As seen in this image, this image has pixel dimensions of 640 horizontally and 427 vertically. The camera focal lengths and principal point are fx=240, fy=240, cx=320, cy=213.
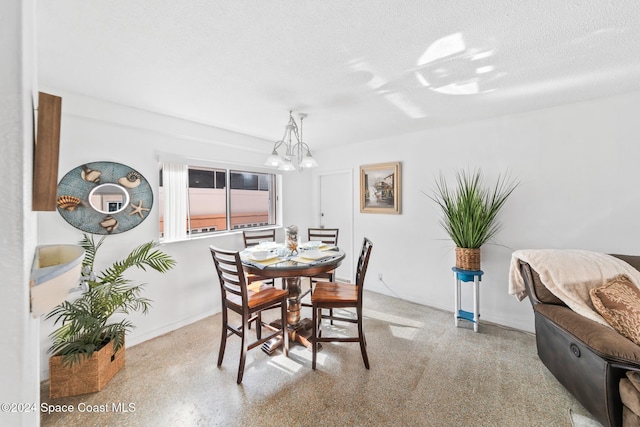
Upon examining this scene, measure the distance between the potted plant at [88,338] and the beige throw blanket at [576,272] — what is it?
133 inches

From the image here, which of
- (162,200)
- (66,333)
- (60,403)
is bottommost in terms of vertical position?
(60,403)

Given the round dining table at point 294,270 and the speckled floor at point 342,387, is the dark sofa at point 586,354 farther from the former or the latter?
the round dining table at point 294,270

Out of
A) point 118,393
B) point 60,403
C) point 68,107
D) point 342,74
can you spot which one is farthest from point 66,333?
point 342,74

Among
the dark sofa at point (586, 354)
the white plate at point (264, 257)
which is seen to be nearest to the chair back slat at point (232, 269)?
the white plate at point (264, 257)

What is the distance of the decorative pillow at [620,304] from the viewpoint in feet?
4.82

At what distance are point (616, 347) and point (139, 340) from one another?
3.70 metres

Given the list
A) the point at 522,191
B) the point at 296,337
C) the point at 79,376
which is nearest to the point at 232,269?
the point at 296,337

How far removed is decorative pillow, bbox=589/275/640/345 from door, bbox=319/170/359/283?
2.84 m

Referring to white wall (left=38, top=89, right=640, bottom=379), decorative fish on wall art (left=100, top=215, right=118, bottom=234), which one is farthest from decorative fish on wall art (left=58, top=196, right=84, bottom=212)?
decorative fish on wall art (left=100, top=215, right=118, bottom=234)

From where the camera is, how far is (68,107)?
2084mm

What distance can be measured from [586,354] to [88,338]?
3.50 meters

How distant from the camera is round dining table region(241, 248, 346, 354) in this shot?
198 cm

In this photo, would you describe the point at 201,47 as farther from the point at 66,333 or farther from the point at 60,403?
the point at 60,403

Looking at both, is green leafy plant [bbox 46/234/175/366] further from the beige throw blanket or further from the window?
the beige throw blanket
